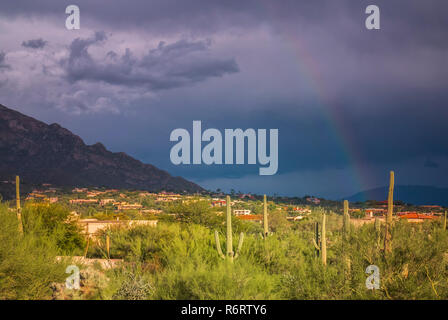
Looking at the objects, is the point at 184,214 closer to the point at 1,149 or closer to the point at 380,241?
the point at 380,241

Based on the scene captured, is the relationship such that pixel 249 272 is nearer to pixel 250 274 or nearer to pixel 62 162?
pixel 250 274

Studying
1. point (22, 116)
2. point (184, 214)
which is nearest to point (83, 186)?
point (22, 116)

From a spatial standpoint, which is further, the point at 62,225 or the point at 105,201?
the point at 105,201

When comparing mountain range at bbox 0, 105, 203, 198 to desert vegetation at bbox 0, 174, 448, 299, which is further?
mountain range at bbox 0, 105, 203, 198

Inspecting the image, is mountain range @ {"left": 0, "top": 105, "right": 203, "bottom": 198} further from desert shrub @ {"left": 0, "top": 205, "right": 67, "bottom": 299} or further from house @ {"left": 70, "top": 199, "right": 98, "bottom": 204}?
desert shrub @ {"left": 0, "top": 205, "right": 67, "bottom": 299}

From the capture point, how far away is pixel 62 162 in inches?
4540

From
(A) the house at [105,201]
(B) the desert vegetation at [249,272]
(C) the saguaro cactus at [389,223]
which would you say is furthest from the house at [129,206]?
(C) the saguaro cactus at [389,223]

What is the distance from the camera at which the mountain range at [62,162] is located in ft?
354

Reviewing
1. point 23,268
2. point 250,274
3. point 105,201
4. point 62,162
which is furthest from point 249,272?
point 62,162

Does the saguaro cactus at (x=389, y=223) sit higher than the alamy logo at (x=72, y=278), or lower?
higher

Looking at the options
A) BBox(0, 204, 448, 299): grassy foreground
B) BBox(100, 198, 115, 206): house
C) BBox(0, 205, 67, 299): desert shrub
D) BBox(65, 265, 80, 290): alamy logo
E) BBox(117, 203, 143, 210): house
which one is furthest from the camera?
BBox(100, 198, 115, 206): house

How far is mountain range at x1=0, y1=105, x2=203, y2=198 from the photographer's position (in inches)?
4252

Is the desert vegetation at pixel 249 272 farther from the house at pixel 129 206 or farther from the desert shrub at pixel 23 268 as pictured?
the house at pixel 129 206

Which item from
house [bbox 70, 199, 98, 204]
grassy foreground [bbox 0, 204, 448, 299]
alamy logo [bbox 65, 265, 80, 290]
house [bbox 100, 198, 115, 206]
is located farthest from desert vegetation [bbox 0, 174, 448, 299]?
house [bbox 100, 198, 115, 206]
